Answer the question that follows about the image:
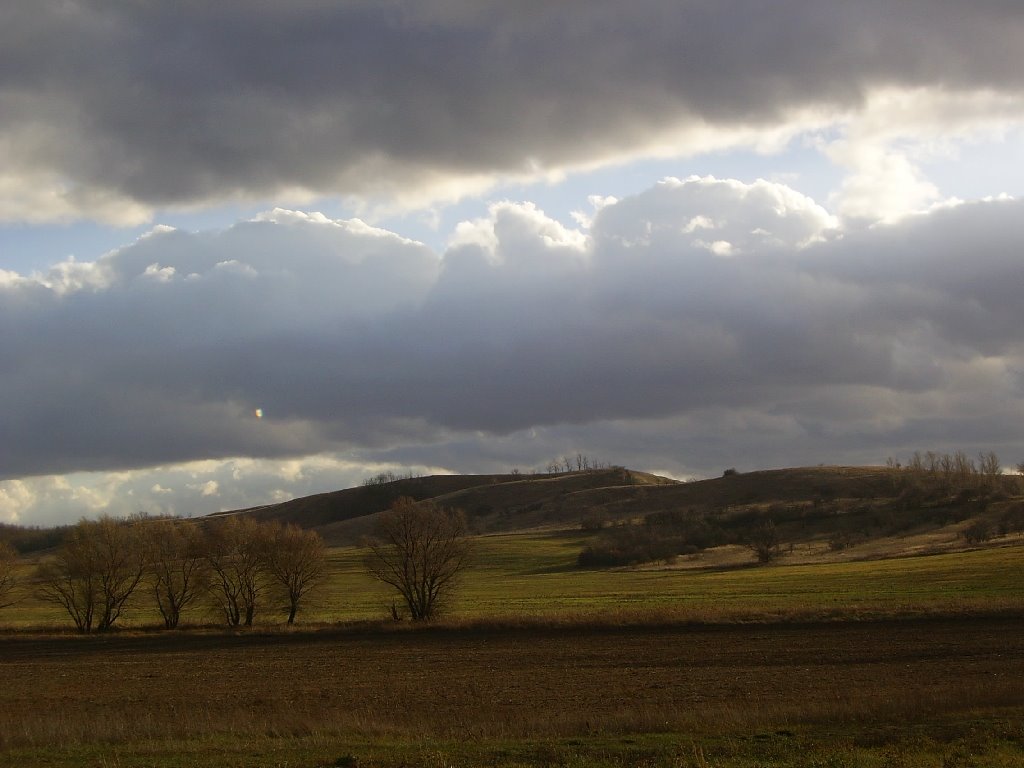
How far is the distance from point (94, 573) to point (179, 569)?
646 cm

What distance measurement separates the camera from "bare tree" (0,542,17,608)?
73.9 m

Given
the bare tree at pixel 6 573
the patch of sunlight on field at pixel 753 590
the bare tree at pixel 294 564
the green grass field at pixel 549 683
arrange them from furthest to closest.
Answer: the bare tree at pixel 6 573 → the bare tree at pixel 294 564 → the patch of sunlight on field at pixel 753 590 → the green grass field at pixel 549 683

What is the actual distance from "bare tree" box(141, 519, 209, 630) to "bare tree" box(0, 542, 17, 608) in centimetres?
1042

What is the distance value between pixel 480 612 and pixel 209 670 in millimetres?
25876

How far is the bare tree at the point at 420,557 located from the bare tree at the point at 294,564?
5.88 meters

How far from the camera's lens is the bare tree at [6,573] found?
73875mm

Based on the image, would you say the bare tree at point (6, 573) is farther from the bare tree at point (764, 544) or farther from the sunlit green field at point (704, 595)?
the bare tree at point (764, 544)

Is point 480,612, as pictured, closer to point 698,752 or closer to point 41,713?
point 41,713

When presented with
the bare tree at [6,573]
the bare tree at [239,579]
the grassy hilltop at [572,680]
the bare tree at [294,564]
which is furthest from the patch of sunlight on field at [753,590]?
the bare tree at [6,573]

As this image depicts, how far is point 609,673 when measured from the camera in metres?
38.9

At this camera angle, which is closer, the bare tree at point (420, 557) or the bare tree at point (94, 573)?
the bare tree at point (420, 557)

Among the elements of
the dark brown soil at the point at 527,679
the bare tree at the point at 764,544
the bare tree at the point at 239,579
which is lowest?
the bare tree at the point at 764,544

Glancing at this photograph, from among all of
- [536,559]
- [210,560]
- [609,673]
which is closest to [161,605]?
[210,560]

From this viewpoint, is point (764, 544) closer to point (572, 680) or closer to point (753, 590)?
point (753, 590)
